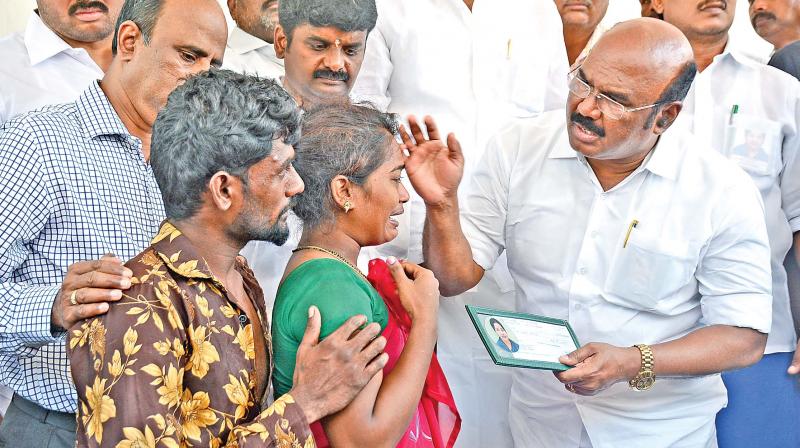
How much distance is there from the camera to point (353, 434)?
6.36 ft

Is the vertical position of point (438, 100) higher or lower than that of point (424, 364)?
lower

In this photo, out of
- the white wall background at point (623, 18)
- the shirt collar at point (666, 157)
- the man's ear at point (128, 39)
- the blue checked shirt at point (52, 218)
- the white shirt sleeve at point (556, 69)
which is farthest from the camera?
the white wall background at point (623, 18)

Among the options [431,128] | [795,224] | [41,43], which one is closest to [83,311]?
[431,128]

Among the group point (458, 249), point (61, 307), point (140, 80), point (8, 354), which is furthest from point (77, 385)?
point (458, 249)

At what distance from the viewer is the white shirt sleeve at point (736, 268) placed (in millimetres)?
2770

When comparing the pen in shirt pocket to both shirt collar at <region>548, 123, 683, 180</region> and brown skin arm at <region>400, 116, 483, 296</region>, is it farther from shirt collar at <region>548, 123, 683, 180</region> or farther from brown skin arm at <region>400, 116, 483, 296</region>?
brown skin arm at <region>400, 116, 483, 296</region>

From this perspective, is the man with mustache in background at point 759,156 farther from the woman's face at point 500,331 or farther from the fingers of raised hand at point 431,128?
the fingers of raised hand at point 431,128

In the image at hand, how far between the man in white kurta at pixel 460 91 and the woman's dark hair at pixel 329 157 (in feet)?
3.69

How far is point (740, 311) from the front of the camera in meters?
2.76

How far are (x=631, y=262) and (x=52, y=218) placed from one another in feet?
5.42

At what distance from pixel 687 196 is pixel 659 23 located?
54 cm

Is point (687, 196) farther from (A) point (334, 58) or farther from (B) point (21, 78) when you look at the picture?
(B) point (21, 78)

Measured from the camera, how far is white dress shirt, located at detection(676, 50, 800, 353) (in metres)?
3.42

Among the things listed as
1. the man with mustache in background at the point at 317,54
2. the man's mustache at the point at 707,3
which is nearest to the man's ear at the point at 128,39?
the man with mustache in background at the point at 317,54
